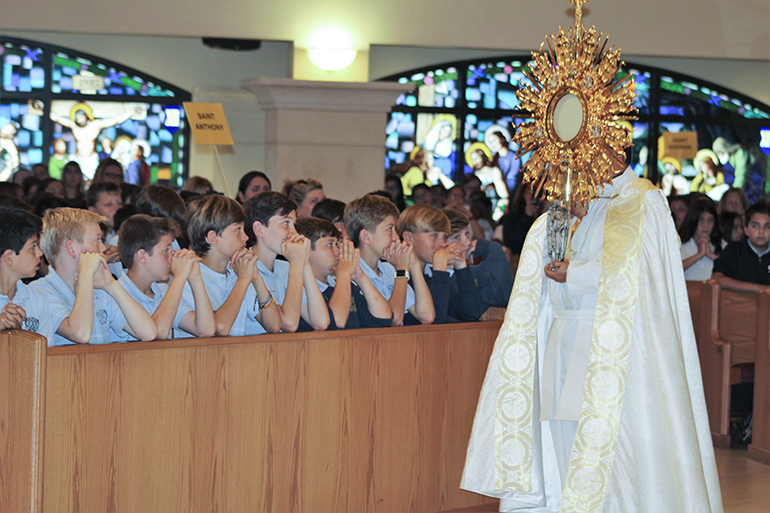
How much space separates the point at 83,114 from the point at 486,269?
7499mm

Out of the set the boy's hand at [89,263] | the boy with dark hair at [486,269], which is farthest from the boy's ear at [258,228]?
the boy with dark hair at [486,269]

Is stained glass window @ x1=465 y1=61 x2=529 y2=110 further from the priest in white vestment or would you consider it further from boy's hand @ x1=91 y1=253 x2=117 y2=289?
boy's hand @ x1=91 y1=253 x2=117 y2=289

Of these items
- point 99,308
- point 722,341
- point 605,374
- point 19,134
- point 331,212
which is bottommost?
point 722,341

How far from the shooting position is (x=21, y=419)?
320 cm

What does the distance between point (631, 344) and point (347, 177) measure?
5814 mm

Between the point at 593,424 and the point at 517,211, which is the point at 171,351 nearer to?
the point at 593,424

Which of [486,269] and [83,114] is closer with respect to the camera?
[486,269]

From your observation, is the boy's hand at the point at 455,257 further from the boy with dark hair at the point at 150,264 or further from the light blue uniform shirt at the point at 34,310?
the light blue uniform shirt at the point at 34,310

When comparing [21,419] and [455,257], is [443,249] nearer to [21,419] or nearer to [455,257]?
[455,257]

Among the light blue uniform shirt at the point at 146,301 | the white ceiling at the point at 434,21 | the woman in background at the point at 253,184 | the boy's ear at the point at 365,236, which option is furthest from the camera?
the white ceiling at the point at 434,21

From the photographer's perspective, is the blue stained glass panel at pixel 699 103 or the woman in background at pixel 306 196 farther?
the blue stained glass panel at pixel 699 103

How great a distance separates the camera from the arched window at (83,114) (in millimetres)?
11055

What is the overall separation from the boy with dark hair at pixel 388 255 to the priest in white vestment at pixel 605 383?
1.59ft

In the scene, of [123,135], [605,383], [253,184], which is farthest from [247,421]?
[123,135]
